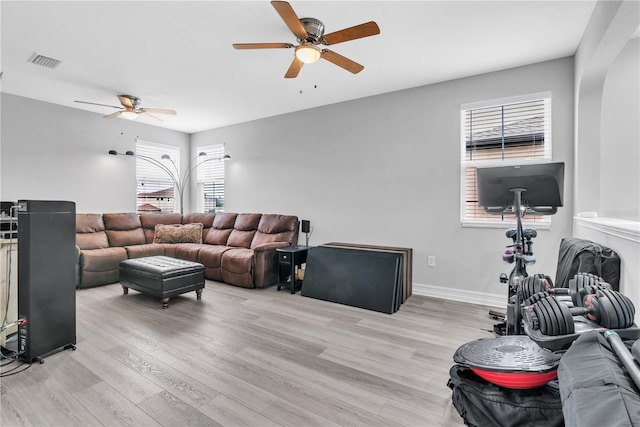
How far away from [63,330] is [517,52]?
4.77 meters

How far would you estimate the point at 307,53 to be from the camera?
8.13 ft

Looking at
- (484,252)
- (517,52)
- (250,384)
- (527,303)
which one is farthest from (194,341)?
(517,52)

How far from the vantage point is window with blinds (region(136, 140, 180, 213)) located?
5.75 metres

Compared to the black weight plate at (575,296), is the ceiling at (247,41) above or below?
above

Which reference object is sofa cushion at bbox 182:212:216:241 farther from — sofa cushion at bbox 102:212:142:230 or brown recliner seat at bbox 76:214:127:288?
brown recliner seat at bbox 76:214:127:288

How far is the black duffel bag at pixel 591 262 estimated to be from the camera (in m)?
1.75

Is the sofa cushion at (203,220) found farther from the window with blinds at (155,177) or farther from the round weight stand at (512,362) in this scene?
the round weight stand at (512,362)

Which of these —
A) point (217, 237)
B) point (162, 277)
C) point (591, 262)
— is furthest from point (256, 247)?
point (591, 262)

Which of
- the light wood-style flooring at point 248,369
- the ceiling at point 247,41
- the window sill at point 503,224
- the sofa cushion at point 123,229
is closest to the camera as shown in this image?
the light wood-style flooring at point 248,369

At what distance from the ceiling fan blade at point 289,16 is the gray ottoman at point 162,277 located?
2.81 m

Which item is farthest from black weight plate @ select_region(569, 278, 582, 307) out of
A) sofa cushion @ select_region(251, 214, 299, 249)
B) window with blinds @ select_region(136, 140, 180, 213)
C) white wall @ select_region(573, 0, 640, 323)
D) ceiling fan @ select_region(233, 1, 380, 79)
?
window with blinds @ select_region(136, 140, 180, 213)

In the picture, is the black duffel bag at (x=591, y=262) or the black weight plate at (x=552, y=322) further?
the black duffel bag at (x=591, y=262)

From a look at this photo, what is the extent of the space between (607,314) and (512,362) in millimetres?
362

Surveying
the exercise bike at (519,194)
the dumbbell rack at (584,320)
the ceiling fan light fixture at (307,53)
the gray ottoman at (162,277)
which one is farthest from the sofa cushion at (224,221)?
the dumbbell rack at (584,320)
